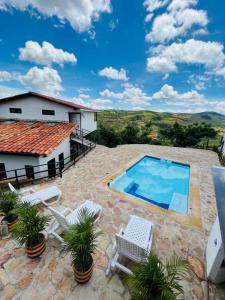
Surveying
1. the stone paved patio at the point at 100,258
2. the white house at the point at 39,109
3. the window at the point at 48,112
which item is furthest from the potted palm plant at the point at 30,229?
the window at the point at 48,112

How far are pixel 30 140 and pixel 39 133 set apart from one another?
1.75 m

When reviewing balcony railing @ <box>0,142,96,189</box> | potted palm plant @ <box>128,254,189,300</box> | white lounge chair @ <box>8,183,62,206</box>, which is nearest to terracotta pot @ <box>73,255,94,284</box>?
potted palm plant @ <box>128,254,189,300</box>

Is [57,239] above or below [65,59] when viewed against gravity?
below

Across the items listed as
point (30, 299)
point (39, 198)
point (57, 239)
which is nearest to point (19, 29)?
point (39, 198)

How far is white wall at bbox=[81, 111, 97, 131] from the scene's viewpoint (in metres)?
17.7

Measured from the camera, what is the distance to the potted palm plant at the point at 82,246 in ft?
9.29

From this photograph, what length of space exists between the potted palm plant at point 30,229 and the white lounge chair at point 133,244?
1.89m

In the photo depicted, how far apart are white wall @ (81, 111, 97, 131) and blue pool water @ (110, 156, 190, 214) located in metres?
8.96

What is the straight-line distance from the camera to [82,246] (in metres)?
2.81

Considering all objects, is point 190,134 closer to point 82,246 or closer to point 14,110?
point 82,246

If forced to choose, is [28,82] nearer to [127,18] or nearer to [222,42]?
[127,18]

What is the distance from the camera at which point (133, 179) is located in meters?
10.2

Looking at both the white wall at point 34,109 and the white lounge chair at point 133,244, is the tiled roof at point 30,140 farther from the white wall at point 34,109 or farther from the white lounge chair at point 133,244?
the white lounge chair at point 133,244

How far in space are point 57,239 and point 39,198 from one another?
214 centimetres
